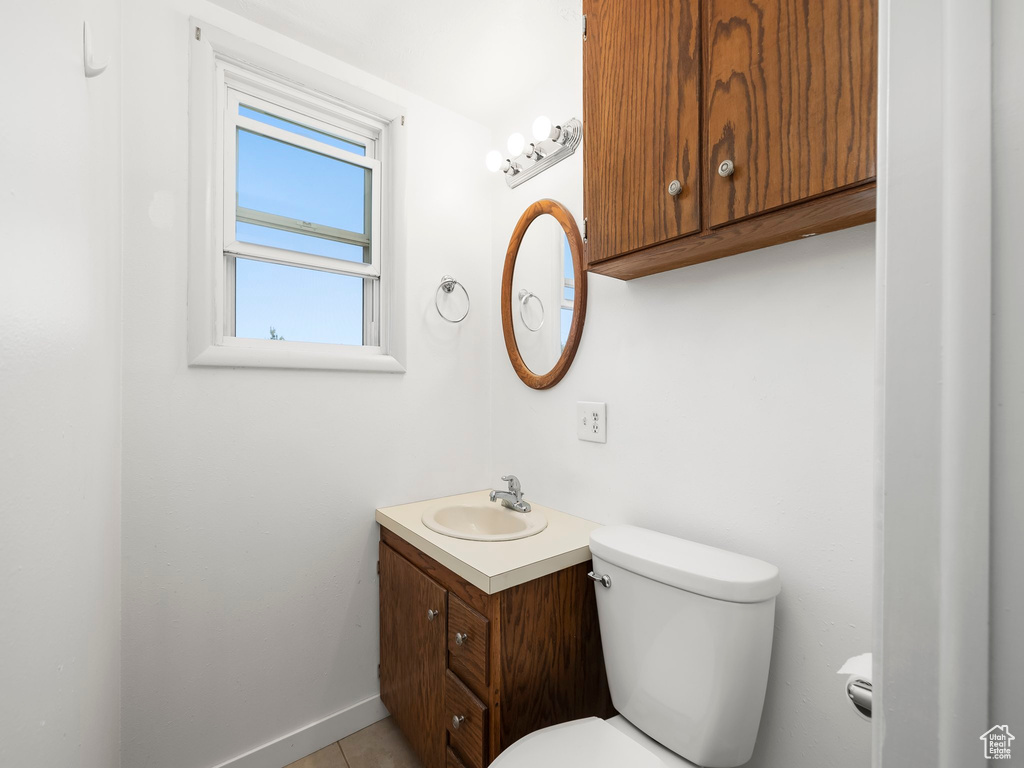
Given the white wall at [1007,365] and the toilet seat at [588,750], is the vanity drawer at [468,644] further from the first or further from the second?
the white wall at [1007,365]

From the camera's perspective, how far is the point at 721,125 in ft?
3.01

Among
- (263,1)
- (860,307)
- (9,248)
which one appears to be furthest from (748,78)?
(263,1)

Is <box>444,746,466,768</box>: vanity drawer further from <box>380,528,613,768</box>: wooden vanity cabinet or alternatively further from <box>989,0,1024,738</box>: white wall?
<box>989,0,1024,738</box>: white wall

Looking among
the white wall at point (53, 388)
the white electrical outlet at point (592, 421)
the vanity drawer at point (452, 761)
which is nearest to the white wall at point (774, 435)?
the white electrical outlet at point (592, 421)

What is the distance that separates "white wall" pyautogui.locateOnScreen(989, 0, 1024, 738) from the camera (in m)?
0.25

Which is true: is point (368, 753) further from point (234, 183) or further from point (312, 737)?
point (234, 183)

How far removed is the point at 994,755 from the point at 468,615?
107cm

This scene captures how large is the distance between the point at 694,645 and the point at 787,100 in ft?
3.53

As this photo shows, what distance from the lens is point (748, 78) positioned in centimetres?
87

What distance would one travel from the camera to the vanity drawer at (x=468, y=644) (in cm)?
112

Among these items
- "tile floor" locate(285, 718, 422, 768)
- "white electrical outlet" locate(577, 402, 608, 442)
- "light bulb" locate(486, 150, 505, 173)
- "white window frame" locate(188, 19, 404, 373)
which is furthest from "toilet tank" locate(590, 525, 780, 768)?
"light bulb" locate(486, 150, 505, 173)

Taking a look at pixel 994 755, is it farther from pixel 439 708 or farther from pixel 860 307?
pixel 439 708

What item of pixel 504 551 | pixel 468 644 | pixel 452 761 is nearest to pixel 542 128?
pixel 504 551

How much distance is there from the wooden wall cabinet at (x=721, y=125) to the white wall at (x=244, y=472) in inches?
33.8
